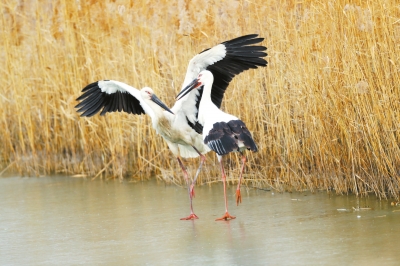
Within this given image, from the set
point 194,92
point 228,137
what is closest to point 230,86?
point 194,92

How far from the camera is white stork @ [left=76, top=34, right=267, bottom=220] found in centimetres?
674

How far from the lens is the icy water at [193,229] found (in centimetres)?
470

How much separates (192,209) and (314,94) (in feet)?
5.03

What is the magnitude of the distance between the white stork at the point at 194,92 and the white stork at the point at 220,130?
261 mm

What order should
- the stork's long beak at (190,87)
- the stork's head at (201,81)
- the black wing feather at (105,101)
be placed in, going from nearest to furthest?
the stork's head at (201,81)
the stork's long beak at (190,87)
the black wing feather at (105,101)

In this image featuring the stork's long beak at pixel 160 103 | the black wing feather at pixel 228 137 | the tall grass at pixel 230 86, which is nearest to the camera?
the black wing feather at pixel 228 137

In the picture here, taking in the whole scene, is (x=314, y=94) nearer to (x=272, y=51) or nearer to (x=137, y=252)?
(x=272, y=51)

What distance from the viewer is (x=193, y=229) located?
5727 mm

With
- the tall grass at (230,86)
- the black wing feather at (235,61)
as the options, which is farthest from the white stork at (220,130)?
the tall grass at (230,86)

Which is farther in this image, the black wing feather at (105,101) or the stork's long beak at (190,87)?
the black wing feather at (105,101)

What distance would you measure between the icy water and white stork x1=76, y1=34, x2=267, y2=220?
1.77 feet

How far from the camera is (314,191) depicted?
22.1ft

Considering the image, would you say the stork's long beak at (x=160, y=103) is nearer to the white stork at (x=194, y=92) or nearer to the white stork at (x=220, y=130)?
the white stork at (x=194, y=92)

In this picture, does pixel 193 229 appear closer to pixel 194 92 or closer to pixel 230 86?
pixel 194 92
